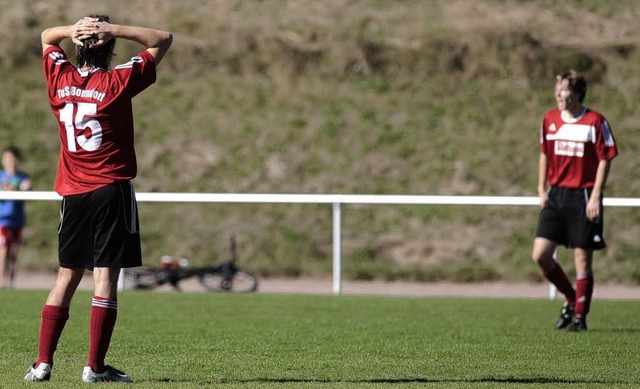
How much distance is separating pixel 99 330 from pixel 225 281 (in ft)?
36.7

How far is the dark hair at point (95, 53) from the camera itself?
6865 millimetres

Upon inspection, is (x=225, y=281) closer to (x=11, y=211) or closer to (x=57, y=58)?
(x=11, y=211)

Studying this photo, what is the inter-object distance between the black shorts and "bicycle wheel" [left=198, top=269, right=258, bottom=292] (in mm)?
10774

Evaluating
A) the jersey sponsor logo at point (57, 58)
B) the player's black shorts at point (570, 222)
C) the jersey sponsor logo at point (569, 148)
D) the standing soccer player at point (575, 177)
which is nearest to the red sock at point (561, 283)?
the standing soccer player at point (575, 177)

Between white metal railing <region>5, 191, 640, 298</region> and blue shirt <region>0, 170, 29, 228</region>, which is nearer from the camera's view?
white metal railing <region>5, 191, 640, 298</region>

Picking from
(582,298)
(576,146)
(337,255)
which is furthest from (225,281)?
(576,146)

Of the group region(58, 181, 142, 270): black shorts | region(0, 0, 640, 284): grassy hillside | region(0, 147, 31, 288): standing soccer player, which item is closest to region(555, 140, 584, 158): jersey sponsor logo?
region(58, 181, 142, 270): black shorts

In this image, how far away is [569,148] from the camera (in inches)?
418

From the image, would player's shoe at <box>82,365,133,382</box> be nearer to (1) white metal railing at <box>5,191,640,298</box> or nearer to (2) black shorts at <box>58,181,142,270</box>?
(2) black shorts at <box>58,181,142,270</box>

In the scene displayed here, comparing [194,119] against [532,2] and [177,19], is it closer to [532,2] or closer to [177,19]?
[177,19]

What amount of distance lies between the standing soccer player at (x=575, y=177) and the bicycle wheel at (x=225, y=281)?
7621mm

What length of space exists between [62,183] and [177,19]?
24470 mm

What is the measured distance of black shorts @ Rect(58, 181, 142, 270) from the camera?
6.93m

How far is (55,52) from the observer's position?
7059 mm
